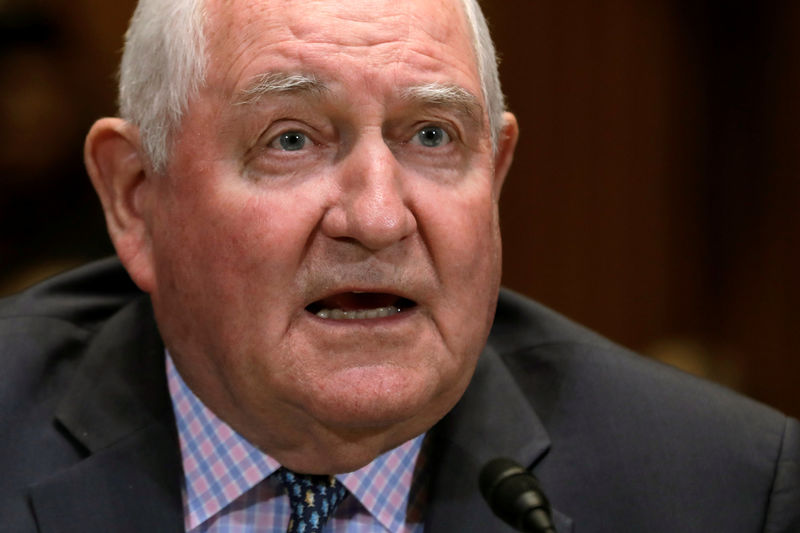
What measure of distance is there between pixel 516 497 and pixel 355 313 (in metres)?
0.39

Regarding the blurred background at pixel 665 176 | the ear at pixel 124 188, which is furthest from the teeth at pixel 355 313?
the blurred background at pixel 665 176

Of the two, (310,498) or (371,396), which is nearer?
(371,396)

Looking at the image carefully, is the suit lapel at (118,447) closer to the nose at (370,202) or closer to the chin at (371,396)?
the chin at (371,396)

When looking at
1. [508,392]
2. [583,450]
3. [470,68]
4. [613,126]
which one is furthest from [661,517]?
[613,126]

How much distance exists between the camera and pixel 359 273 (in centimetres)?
158

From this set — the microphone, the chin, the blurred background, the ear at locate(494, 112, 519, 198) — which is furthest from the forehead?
the blurred background

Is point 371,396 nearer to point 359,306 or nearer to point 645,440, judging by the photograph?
point 359,306

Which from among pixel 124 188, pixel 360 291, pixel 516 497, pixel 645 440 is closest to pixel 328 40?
pixel 360 291

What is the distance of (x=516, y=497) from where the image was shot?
1.38 m

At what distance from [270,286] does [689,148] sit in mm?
3142

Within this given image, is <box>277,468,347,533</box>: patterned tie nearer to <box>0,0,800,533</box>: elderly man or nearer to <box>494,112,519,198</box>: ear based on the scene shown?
<box>0,0,800,533</box>: elderly man

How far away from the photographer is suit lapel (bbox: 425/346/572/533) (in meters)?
1.84

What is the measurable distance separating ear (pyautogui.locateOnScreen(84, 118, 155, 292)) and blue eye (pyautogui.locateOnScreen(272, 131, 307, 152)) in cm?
Answer: 31

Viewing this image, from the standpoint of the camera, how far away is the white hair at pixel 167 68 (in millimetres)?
1686
